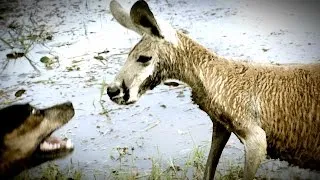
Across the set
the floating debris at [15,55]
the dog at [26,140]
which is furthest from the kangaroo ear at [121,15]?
the floating debris at [15,55]

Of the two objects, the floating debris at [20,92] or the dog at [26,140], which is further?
the floating debris at [20,92]

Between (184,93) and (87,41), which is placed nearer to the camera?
(184,93)

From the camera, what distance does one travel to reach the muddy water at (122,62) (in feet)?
12.1

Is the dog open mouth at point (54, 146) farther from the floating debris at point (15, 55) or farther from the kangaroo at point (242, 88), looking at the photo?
the floating debris at point (15, 55)

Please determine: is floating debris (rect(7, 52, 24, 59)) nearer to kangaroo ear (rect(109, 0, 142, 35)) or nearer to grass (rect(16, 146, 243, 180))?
grass (rect(16, 146, 243, 180))

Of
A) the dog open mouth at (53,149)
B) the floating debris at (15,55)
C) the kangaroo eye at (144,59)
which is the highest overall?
the kangaroo eye at (144,59)

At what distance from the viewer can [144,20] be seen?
2.72 meters

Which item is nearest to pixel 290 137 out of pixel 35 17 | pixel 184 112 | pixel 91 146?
pixel 184 112

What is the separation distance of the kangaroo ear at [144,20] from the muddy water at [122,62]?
1.20m

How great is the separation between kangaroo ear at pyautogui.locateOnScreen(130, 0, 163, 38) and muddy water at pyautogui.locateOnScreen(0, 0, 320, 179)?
1198mm

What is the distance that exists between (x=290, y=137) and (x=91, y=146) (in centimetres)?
168

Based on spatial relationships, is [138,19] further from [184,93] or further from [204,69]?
[184,93]

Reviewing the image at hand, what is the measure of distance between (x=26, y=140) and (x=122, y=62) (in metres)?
2.16

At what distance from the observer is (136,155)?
144 inches
